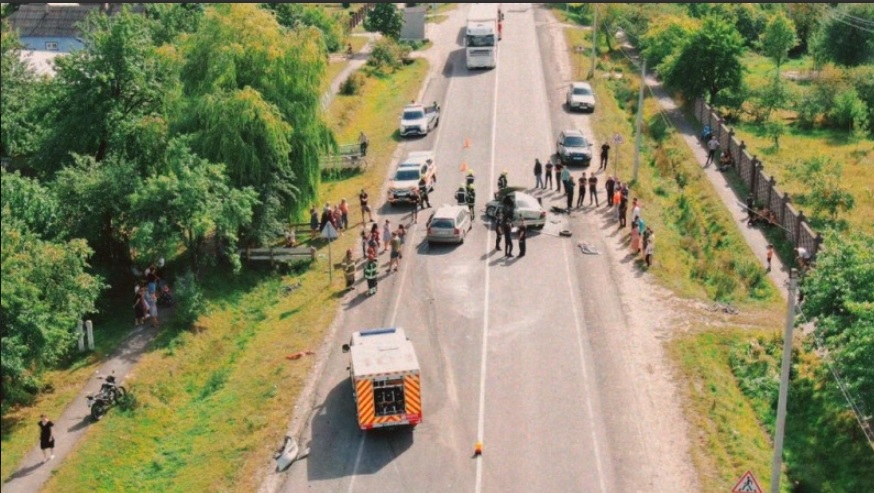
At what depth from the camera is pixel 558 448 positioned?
27906 millimetres

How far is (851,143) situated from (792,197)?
13.4m

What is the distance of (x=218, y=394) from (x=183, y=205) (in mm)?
7194

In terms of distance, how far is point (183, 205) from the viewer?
36.0m

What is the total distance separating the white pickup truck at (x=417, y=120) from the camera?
186 ft

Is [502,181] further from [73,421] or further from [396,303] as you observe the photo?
[73,421]

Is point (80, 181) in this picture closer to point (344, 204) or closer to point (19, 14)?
point (344, 204)

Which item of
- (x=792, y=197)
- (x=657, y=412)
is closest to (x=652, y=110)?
(x=792, y=197)

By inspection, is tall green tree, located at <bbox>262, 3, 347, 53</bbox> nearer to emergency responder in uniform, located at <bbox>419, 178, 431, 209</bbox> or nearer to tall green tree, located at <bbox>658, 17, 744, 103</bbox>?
tall green tree, located at <bbox>658, 17, 744, 103</bbox>

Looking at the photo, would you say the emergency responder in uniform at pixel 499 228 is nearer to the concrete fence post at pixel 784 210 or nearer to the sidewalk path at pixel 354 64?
the concrete fence post at pixel 784 210

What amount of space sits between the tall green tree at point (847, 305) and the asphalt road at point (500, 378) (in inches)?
222

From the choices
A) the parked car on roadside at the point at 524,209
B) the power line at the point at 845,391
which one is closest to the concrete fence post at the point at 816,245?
the power line at the point at 845,391

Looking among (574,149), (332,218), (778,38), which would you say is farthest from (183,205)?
(778,38)

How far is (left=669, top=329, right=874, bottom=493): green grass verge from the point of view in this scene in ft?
92.0

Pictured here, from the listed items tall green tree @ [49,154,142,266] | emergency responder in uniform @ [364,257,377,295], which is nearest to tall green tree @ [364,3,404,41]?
tall green tree @ [49,154,142,266]
